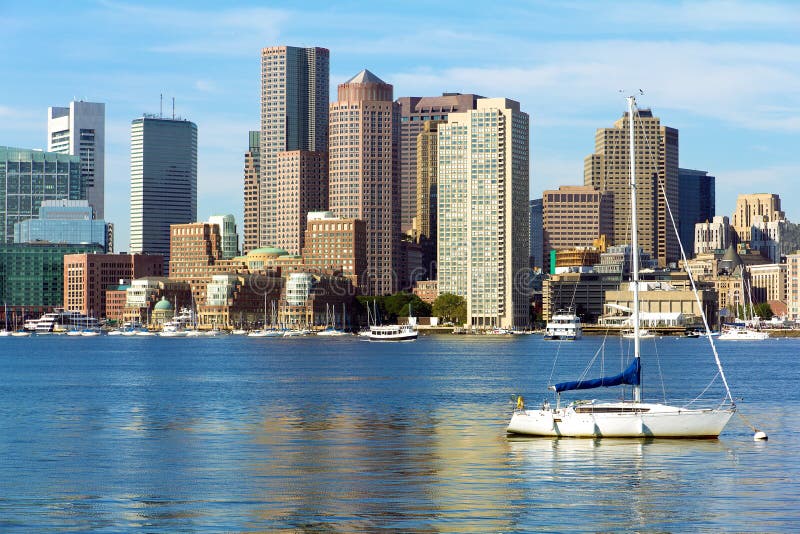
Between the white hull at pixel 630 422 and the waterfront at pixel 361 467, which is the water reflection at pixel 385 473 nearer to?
the waterfront at pixel 361 467

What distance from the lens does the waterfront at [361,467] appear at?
45.9 metres

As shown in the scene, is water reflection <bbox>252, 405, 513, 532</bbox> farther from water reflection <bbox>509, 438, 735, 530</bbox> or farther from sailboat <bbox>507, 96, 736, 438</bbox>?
sailboat <bbox>507, 96, 736, 438</bbox>

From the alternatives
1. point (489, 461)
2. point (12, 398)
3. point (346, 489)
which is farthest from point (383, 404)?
point (346, 489)

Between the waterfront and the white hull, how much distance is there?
57cm

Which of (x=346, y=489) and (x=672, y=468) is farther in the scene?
(x=672, y=468)

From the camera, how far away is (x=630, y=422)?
6488 centimetres

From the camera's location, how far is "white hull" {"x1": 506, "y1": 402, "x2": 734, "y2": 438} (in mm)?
65125

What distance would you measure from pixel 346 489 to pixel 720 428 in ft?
75.1

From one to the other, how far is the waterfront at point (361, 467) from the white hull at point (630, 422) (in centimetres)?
57

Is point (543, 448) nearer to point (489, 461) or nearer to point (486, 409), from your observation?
point (489, 461)

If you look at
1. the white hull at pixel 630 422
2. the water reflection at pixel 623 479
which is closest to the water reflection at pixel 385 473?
the water reflection at pixel 623 479

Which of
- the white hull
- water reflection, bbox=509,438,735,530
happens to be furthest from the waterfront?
the white hull

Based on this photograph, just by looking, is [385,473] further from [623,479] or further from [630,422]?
[630,422]

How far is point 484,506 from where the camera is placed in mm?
47844
